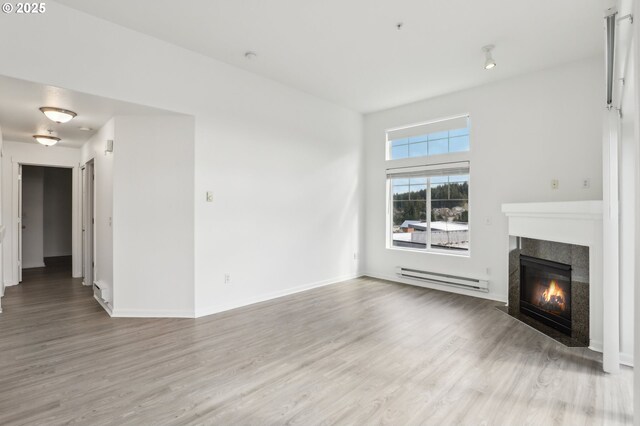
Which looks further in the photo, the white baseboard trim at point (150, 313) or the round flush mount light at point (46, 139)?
the round flush mount light at point (46, 139)

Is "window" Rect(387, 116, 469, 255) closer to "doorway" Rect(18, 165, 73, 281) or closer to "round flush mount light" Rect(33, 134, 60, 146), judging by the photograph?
"round flush mount light" Rect(33, 134, 60, 146)

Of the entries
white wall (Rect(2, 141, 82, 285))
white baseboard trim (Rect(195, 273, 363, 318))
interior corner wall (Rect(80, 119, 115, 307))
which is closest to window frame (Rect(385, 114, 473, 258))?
white baseboard trim (Rect(195, 273, 363, 318))

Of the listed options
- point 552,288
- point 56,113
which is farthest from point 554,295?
point 56,113

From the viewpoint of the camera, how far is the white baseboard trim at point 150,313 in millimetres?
4016

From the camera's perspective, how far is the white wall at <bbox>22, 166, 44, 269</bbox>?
279 inches

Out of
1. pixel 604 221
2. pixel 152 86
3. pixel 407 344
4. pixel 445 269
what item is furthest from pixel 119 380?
pixel 445 269

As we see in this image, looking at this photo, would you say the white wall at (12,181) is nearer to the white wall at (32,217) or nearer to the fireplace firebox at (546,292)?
the white wall at (32,217)

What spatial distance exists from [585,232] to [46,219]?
Answer: 11108 millimetres

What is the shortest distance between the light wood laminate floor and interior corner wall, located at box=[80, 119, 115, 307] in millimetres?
542

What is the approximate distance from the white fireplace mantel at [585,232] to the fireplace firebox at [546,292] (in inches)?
11.7

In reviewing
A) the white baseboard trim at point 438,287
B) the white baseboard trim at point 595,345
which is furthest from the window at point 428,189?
the white baseboard trim at point 595,345

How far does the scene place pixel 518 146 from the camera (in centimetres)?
462

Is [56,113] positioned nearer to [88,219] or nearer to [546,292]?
[88,219]

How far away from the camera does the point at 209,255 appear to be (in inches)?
165
